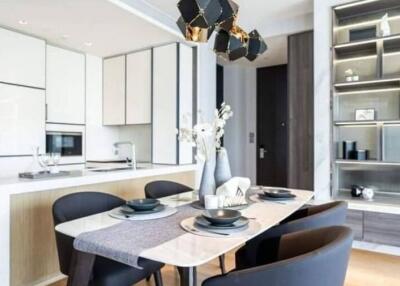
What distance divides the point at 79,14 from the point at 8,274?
241cm

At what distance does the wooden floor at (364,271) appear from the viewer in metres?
2.46

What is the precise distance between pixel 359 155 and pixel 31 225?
3.25 meters

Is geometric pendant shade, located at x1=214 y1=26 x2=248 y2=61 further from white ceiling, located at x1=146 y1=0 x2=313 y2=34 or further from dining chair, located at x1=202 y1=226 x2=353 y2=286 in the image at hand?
white ceiling, located at x1=146 y1=0 x2=313 y2=34

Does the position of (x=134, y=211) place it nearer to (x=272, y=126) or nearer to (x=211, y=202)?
(x=211, y=202)

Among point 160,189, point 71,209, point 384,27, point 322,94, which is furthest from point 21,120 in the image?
point 384,27

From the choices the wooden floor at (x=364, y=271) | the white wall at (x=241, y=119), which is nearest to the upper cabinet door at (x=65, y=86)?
the wooden floor at (x=364, y=271)

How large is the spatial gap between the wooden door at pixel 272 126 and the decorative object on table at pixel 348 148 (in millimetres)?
1848

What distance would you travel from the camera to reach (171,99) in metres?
3.94

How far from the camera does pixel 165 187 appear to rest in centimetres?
262

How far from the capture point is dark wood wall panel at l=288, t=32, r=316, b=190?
13.1 ft

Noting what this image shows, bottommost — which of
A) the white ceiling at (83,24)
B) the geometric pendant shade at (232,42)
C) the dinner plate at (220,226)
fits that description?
the dinner plate at (220,226)

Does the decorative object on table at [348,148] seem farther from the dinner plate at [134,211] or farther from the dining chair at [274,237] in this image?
the dinner plate at [134,211]

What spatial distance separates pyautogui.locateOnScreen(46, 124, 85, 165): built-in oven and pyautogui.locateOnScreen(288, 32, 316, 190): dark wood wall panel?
2914 millimetres

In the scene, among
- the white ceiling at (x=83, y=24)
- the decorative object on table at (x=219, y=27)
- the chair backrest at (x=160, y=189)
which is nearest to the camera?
the decorative object on table at (x=219, y=27)
